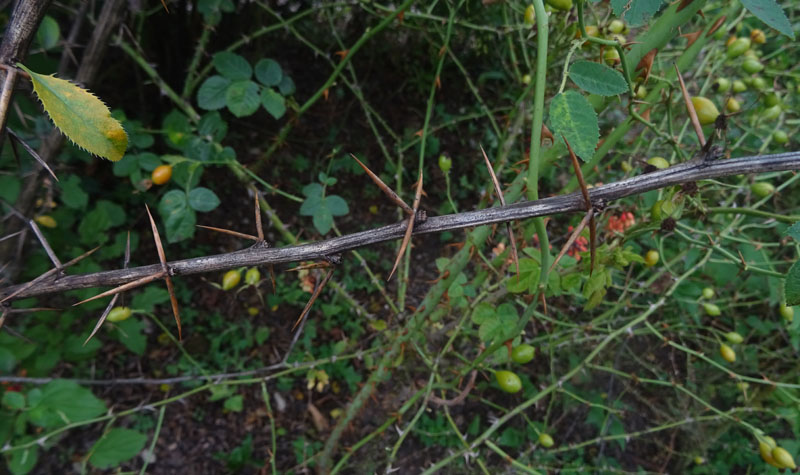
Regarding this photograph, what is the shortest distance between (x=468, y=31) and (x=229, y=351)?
1939 mm

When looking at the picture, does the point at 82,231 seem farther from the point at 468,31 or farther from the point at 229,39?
the point at 468,31

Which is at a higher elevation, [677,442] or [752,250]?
[752,250]

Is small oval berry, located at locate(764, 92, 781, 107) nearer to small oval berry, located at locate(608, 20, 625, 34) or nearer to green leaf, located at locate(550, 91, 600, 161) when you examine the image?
small oval berry, located at locate(608, 20, 625, 34)

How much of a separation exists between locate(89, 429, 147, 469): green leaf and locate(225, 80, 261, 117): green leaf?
106 centimetres

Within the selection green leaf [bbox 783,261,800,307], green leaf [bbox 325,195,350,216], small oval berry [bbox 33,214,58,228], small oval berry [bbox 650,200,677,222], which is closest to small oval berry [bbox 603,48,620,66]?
small oval berry [bbox 650,200,677,222]

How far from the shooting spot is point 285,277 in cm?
218

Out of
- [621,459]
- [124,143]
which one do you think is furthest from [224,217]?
[621,459]

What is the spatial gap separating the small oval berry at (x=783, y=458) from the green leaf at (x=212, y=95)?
5.55 ft

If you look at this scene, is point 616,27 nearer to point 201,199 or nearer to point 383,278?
point 201,199

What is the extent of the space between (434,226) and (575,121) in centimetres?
23

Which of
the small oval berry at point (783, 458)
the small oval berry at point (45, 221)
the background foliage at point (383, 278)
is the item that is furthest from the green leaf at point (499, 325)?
the small oval berry at point (45, 221)

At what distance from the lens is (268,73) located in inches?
52.7

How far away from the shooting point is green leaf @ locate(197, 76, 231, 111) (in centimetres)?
132

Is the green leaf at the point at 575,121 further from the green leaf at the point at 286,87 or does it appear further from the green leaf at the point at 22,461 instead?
the green leaf at the point at 22,461
